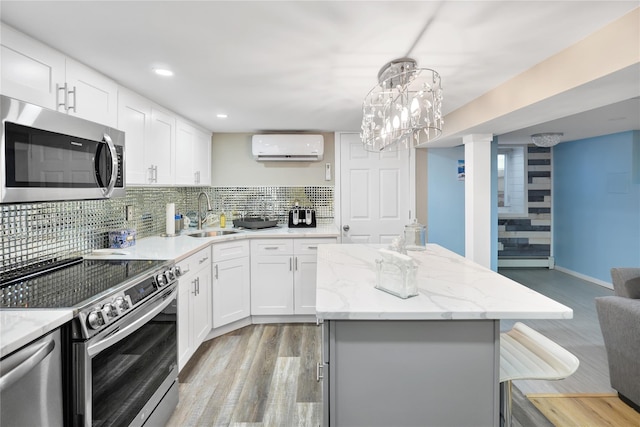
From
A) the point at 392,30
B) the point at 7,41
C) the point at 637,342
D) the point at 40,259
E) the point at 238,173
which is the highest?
the point at 392,30

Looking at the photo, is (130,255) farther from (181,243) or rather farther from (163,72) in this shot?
(163,72)

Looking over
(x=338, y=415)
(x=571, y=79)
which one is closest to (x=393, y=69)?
(x=571, y=79)

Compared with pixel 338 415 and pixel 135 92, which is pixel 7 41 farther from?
pixel 338 415

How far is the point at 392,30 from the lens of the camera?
1.52 meters

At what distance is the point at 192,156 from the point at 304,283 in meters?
1.81

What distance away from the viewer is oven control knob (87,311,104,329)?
128 cm

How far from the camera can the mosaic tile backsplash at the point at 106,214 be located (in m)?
1.73

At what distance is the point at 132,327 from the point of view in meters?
1.55

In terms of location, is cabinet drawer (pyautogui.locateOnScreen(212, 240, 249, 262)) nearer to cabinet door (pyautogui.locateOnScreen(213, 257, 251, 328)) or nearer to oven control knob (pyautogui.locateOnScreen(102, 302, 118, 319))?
cabinet door (pyautogui.locateOnScreen(213, 257, 251, 328))

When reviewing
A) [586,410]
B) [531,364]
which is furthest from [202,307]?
[586,410]

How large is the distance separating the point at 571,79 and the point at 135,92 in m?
2.81

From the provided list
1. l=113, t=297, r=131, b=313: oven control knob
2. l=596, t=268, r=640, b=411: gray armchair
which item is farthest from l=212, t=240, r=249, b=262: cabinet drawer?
l=596, t=268, r=640, b=411: gray armchair

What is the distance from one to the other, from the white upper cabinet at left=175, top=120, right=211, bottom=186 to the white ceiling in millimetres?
717

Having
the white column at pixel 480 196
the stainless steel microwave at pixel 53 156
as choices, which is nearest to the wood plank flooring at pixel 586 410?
the white column at pixel 480 196
